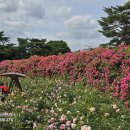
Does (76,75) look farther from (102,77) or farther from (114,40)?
(114,40)

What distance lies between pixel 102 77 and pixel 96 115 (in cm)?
579

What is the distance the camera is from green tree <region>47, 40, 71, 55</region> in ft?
181

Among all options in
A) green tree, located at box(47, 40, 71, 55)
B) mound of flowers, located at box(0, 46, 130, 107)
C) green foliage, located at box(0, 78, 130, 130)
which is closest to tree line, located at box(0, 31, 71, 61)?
green tree, located at box(47, 40, 71, 55)

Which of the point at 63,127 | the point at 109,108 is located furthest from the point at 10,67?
the point at 63,127

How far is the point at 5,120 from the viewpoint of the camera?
30.6 feet

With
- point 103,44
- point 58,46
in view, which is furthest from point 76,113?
point 58,46

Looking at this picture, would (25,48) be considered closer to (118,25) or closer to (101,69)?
(118,25)

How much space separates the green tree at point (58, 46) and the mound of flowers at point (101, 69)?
33560mm

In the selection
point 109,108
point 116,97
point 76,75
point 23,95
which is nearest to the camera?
point 109,108

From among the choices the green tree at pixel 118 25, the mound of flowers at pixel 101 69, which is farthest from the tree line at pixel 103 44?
the mound of flowers at pixel 101 69

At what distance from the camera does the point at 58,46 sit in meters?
57.6

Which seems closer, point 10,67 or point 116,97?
point 116,97

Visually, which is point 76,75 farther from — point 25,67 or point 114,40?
point 114,40

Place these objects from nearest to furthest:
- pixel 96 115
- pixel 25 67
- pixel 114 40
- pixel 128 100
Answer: pixel 96 115
pixel 128 100
pixel 25 67
pixel 114 40
